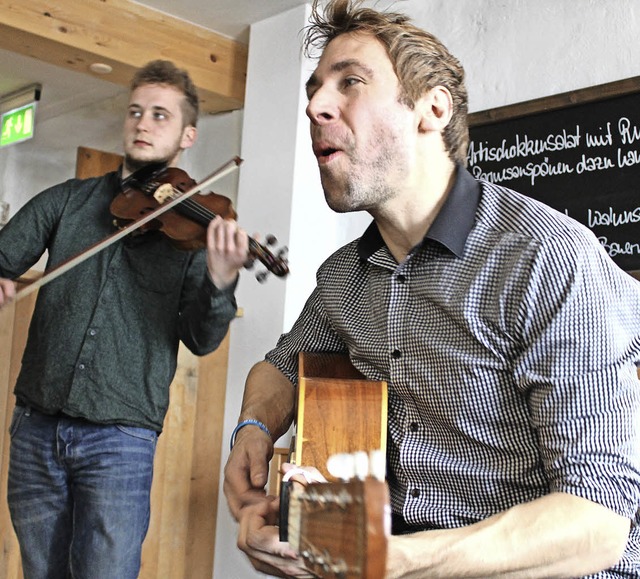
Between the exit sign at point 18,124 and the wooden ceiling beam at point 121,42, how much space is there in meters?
1.11

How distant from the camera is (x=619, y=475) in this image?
99 centimetres

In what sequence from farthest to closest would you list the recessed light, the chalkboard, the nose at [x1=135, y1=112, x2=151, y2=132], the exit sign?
the exit sign, the recessed light, the chalkboard, the nose at [x1=135, y1=112, x2=151, y2=132]

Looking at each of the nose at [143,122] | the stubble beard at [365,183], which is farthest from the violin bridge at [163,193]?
the stubble beard at [365,183]

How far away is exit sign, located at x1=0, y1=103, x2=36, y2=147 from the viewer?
4184 mm

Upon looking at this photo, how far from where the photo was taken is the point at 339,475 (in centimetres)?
123

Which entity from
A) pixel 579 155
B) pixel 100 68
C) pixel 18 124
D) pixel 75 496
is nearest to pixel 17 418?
pixel 75 496

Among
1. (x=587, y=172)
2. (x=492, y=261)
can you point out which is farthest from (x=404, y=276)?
(x=587, y=172)

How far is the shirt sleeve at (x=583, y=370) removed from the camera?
39.3 inches

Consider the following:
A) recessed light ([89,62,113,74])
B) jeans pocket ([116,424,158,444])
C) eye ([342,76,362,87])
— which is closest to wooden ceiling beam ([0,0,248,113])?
recessed light ([89,62,113,74])

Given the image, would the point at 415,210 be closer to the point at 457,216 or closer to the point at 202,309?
the point at 457,216

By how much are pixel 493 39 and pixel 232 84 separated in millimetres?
1040

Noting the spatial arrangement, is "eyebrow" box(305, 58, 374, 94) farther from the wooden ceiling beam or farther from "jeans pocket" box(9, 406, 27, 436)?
the wooden ceiling beam

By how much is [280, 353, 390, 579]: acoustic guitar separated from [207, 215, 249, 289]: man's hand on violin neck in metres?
0.36

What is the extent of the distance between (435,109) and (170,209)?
2.34 ft
